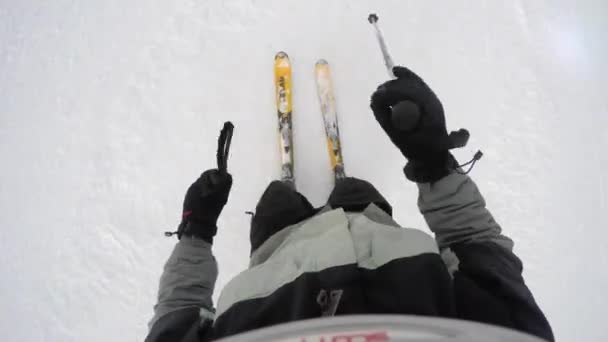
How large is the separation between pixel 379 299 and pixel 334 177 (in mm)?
604

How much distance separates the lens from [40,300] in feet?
3.69

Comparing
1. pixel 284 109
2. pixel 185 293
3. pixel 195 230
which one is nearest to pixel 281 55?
pixel 284 109

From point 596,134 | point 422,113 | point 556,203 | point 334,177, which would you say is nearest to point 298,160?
point 334,177

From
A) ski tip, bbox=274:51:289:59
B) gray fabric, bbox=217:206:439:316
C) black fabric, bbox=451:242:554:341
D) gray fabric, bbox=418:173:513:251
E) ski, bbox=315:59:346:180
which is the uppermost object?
ski tip, bbox=274:51:289:59

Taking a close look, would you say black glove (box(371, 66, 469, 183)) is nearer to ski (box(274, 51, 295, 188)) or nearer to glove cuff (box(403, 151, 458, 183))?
glove cuff (box(403, 151, 458, 183))

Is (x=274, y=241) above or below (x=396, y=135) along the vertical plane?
below

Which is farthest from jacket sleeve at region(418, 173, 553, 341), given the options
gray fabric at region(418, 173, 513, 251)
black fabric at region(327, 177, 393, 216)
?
black fabric at region(327, 177, 393, 216)

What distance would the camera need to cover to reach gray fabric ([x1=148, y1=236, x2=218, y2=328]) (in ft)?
2.37

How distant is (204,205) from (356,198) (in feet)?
0.97

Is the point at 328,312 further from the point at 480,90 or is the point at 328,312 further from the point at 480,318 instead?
the point at 480,90

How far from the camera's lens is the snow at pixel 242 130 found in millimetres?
1057

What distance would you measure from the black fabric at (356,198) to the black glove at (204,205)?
0.22 meters

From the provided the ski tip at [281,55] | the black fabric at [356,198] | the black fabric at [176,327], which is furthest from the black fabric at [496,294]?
the ski tip at [281,55]

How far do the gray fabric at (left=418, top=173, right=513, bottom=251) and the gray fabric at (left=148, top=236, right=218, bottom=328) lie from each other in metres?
0.40
